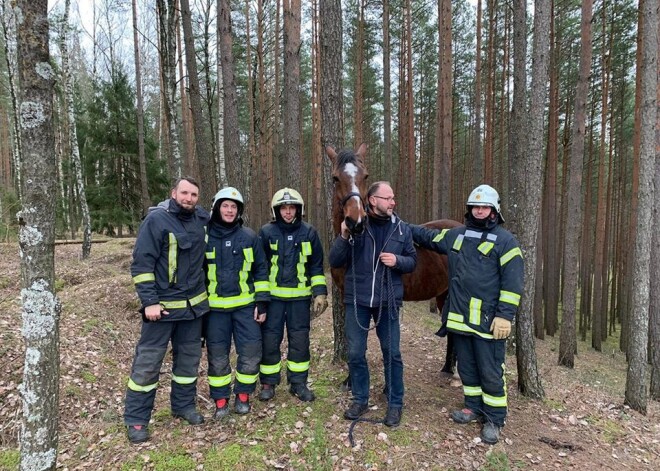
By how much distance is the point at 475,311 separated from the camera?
13.4 ft

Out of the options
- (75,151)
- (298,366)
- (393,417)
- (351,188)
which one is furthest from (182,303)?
(75,151)

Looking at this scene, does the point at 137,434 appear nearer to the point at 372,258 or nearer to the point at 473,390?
the point at 372,258

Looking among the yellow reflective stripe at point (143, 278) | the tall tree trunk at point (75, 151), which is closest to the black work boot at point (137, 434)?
the yellow reflective stripe at point (143, 278)

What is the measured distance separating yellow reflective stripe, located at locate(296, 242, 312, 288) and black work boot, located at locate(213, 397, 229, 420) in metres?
1.62

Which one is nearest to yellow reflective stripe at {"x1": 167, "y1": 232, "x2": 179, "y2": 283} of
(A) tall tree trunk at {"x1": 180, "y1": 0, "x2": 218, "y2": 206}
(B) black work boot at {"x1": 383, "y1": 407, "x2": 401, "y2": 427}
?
(B) black work boot at {"x1": 383, "y1": 407, "x2": 401, "y2": 427}

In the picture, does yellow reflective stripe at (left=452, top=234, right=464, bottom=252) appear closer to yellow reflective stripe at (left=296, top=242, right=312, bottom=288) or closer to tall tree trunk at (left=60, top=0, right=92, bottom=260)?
yellow reflective stripe at (left=296, top=242, right=312, bottom=288)

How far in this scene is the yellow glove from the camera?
3.88m

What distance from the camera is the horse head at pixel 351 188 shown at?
11.5ft

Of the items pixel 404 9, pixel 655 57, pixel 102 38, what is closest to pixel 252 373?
pixel 655 57

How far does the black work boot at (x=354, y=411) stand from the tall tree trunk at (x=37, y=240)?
2.77 m

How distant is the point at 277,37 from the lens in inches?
655

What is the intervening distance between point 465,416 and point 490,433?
1.12ft

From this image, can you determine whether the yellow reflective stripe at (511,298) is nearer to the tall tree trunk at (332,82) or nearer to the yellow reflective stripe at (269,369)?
the tall tree trunk at (332,82)

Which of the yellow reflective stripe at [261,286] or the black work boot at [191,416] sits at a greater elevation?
the yellow reflective stripe at [261,286]
